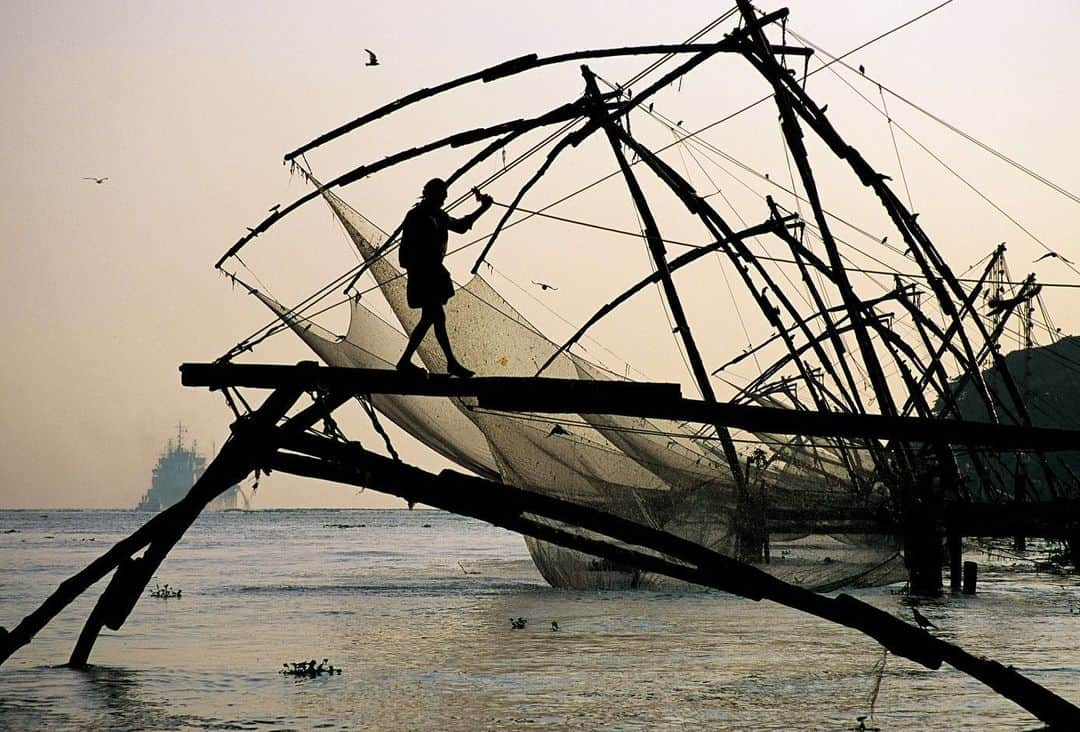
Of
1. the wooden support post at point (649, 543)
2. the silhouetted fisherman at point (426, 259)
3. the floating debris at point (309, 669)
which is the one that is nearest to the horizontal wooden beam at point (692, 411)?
the wooden support post at point (649, 543)

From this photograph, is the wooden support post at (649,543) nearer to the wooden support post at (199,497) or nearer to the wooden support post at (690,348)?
the wooden support post at (199,497)

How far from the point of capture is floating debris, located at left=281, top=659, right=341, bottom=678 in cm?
1300

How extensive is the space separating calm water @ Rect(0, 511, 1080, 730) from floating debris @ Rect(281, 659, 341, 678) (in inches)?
5.9

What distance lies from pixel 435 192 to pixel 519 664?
5.52m

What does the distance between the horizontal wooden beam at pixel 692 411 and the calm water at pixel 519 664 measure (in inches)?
104

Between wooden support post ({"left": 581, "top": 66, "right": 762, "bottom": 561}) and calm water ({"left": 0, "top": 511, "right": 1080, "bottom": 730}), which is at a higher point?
wooden support post ({"left": 581, "top": 66, "right": 762, "bottom": 561})

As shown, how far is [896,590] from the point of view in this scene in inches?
940

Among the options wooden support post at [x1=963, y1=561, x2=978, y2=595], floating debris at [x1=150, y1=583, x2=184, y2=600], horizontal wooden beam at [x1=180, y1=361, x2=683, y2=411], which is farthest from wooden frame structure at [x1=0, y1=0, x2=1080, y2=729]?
floating debris at [x1=150, y1=583, x2=184, y2=600]

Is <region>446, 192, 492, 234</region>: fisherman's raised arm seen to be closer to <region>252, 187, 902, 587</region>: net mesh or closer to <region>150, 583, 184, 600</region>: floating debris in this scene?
<region>252, 187, 902, 587</region>: net mesh

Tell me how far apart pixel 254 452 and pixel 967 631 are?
32.3 ft

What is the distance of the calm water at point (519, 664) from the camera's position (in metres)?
10.5

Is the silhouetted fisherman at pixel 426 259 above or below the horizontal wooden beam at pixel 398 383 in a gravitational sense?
above

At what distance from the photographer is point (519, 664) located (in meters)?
13.6

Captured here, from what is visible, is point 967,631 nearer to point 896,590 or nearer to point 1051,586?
point 896,590
